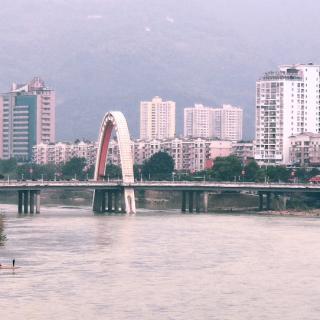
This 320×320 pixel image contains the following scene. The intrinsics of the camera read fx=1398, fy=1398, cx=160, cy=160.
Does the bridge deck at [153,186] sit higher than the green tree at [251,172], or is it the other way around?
the green tree at [251,172]

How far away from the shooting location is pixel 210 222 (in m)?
120

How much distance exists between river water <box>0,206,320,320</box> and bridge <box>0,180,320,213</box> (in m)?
22.5

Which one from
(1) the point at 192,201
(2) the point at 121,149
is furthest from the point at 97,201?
(1) the point at 192,201

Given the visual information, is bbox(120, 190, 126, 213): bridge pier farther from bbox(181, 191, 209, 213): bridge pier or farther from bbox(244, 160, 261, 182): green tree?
bbox(244, 160, 261, 182): green tree

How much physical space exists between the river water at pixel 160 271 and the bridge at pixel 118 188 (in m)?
22.5

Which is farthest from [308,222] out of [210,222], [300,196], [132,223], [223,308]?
[223,308]

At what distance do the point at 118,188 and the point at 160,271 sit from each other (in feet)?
215

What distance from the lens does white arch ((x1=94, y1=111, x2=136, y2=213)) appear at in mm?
140000

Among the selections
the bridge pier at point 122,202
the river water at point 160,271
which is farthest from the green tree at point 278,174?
the river water at point 160,271

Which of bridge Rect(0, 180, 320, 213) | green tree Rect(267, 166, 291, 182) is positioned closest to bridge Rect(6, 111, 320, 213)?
bridge Rect(0, 180, 320, 213)

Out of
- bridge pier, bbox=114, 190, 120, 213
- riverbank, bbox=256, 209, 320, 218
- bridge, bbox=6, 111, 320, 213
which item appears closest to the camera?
riverbank, bbox=256, 209, 320, 218

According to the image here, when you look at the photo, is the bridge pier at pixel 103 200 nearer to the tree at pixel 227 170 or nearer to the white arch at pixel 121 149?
the white arch at pixel 121 149

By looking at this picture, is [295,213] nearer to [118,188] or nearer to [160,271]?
[118,188]

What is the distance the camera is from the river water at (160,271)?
6269 centimetres
